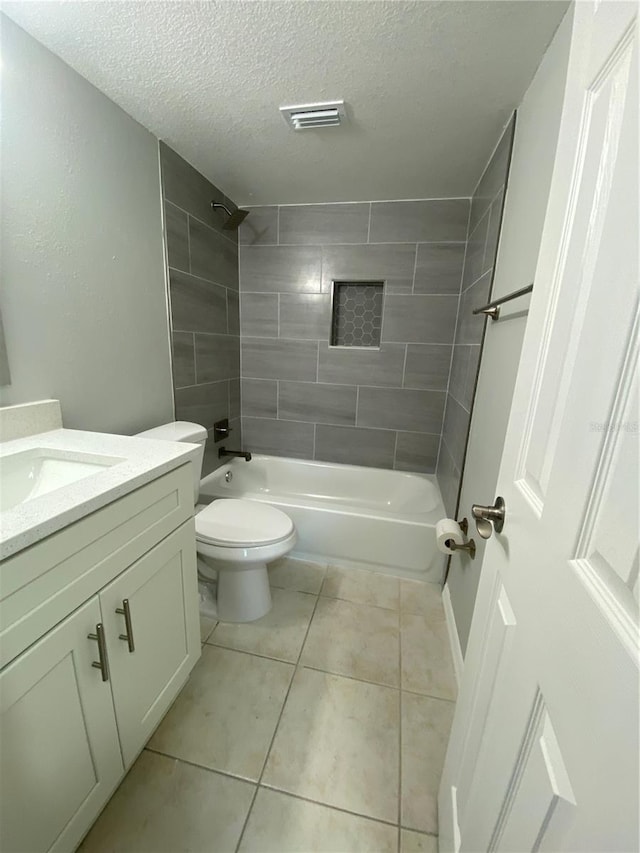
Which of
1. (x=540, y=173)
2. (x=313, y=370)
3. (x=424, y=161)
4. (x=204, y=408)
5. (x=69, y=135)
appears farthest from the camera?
(x=313, y=370)

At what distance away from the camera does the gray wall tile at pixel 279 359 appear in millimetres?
2455

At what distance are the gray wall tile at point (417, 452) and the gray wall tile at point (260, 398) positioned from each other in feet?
3.19

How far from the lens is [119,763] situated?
890mm

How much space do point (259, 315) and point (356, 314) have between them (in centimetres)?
70

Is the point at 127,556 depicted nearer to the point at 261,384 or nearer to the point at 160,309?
the point at 160,309

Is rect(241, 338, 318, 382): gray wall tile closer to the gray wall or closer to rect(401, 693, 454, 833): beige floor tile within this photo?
the gray wall

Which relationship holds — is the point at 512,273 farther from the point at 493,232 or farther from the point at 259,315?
the point at 259,315

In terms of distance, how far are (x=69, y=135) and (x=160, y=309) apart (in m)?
0.68

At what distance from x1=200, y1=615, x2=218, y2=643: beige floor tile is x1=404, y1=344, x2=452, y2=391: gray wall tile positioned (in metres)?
1.82

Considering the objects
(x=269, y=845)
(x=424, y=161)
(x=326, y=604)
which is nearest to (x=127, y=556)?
(x=269, y=845)

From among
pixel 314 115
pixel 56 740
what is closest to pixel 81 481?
pixel 56 740

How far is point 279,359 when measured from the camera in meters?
2.51

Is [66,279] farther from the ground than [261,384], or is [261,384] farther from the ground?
[66,279]

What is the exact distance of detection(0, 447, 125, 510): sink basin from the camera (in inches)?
37.7
